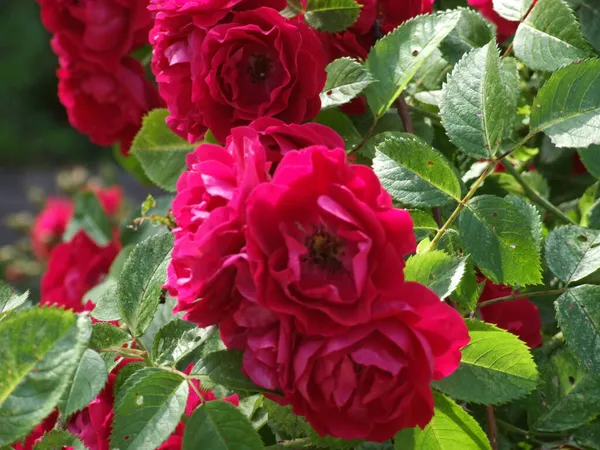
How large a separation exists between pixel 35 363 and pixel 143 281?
0.15 metres

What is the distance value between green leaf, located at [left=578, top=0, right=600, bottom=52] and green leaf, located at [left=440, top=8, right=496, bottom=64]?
93 millimetres

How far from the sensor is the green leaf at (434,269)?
46 centimetres

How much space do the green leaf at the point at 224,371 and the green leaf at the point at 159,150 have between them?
274 millimetres

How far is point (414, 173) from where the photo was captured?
0.52 meters

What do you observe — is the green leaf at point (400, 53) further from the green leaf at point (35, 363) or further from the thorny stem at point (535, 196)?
the green leaf at point (35, 363)

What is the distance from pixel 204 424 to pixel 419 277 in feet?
0.48

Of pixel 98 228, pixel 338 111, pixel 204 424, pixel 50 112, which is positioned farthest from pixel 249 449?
pixel 50 112

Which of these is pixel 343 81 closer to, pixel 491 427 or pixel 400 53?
pixel 400 53

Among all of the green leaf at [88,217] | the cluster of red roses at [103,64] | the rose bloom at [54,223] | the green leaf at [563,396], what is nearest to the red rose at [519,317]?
the green leaf at [563,396]

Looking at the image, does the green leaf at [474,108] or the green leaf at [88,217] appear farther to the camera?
the green leaf at [88,217]

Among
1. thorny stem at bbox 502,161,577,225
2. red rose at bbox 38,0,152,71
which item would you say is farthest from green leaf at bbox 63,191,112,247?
thorny stem at bbox 502,161,577,225

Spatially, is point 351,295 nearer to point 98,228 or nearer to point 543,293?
point 543,293

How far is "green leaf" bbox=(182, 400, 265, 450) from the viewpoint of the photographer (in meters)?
0.44

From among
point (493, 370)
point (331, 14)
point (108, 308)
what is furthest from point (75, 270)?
point (493, 370)
